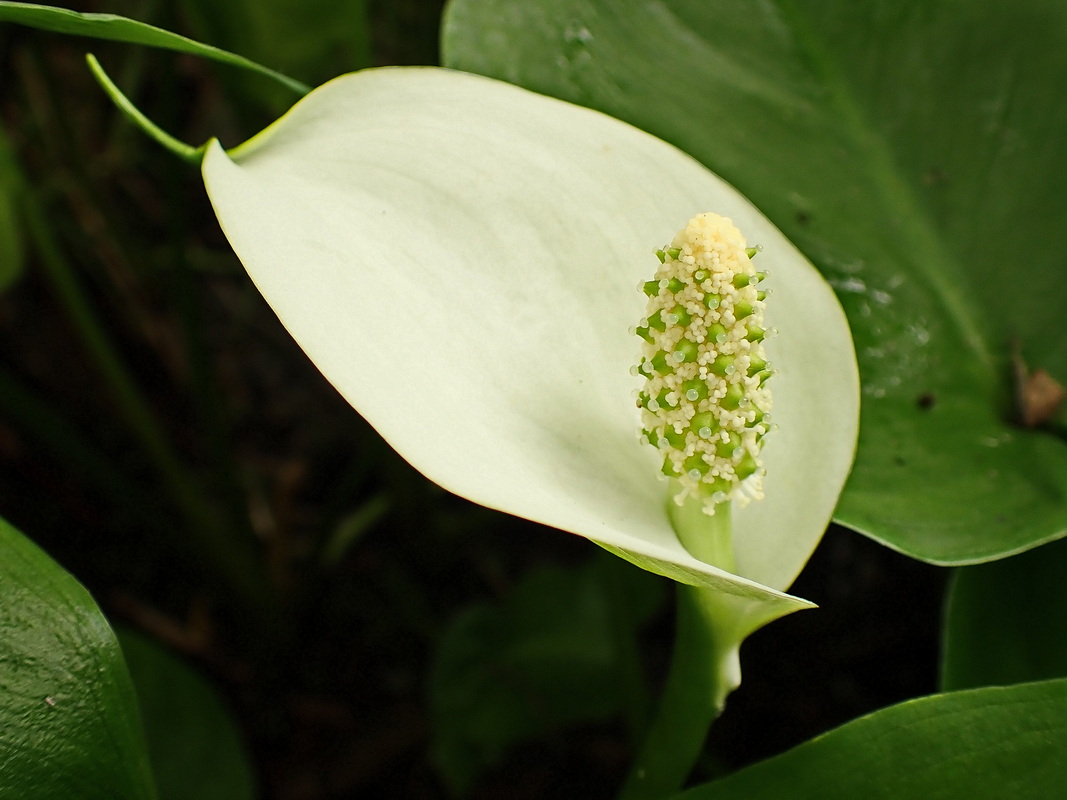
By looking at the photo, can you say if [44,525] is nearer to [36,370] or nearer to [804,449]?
[36,370]

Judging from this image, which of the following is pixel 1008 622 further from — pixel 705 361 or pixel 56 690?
pixel 56 690

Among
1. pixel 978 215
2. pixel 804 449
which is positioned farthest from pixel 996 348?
pixel 804 449

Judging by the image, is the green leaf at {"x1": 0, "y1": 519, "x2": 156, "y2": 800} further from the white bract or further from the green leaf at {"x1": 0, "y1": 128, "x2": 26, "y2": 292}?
the green leaf at {"x1": 0, "y1": 128, "x2": 26, "y2": 292}

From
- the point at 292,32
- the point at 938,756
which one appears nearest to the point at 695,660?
the point at 938,756

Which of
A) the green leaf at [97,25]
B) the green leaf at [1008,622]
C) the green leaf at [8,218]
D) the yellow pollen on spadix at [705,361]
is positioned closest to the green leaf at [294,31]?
the green leaf at [8,218]

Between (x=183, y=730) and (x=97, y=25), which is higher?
(x=97, y=25)

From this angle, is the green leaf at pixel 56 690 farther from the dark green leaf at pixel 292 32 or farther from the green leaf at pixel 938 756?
the dark green leaf at pixel 292 32
